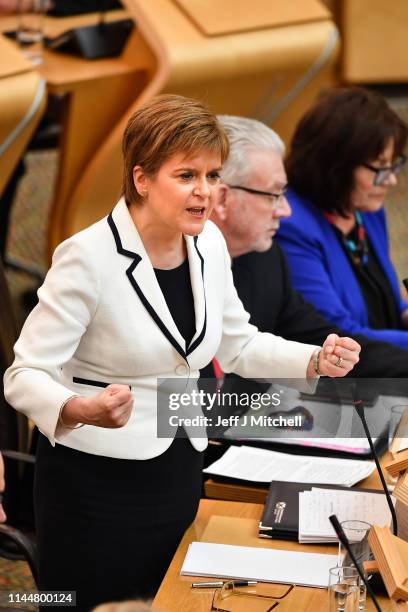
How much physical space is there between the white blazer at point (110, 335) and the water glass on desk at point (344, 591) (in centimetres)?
43

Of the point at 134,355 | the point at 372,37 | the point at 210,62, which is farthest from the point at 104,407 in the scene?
the point at 372,37

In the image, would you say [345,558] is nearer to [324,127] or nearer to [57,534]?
[57,534]

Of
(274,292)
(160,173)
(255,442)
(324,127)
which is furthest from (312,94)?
(160,173)

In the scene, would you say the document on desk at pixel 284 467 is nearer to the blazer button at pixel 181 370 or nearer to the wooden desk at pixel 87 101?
the blazer button at pixel 181 370

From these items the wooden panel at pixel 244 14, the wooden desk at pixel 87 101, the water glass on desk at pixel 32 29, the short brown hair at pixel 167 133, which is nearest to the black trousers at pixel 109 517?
the short brown hair at pixel 167 133

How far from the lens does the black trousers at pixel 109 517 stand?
6.63 feet

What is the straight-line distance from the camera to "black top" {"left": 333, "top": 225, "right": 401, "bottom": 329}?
3478mm

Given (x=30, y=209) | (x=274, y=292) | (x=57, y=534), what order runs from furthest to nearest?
(x=30, y=209) → (x=274, y=292) → (x=57, y=534)

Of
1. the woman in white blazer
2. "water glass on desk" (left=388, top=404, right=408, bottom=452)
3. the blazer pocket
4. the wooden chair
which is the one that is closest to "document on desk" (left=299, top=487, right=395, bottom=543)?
"water glass on desk" (left=388, top=404, right=408, bottom=452)

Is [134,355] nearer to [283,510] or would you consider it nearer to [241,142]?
[283,510]

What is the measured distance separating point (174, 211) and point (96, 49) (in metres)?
3.03

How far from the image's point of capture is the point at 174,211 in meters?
1.88

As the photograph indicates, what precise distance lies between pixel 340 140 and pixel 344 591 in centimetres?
186

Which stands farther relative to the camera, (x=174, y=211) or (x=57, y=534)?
(x=57, y=534)
